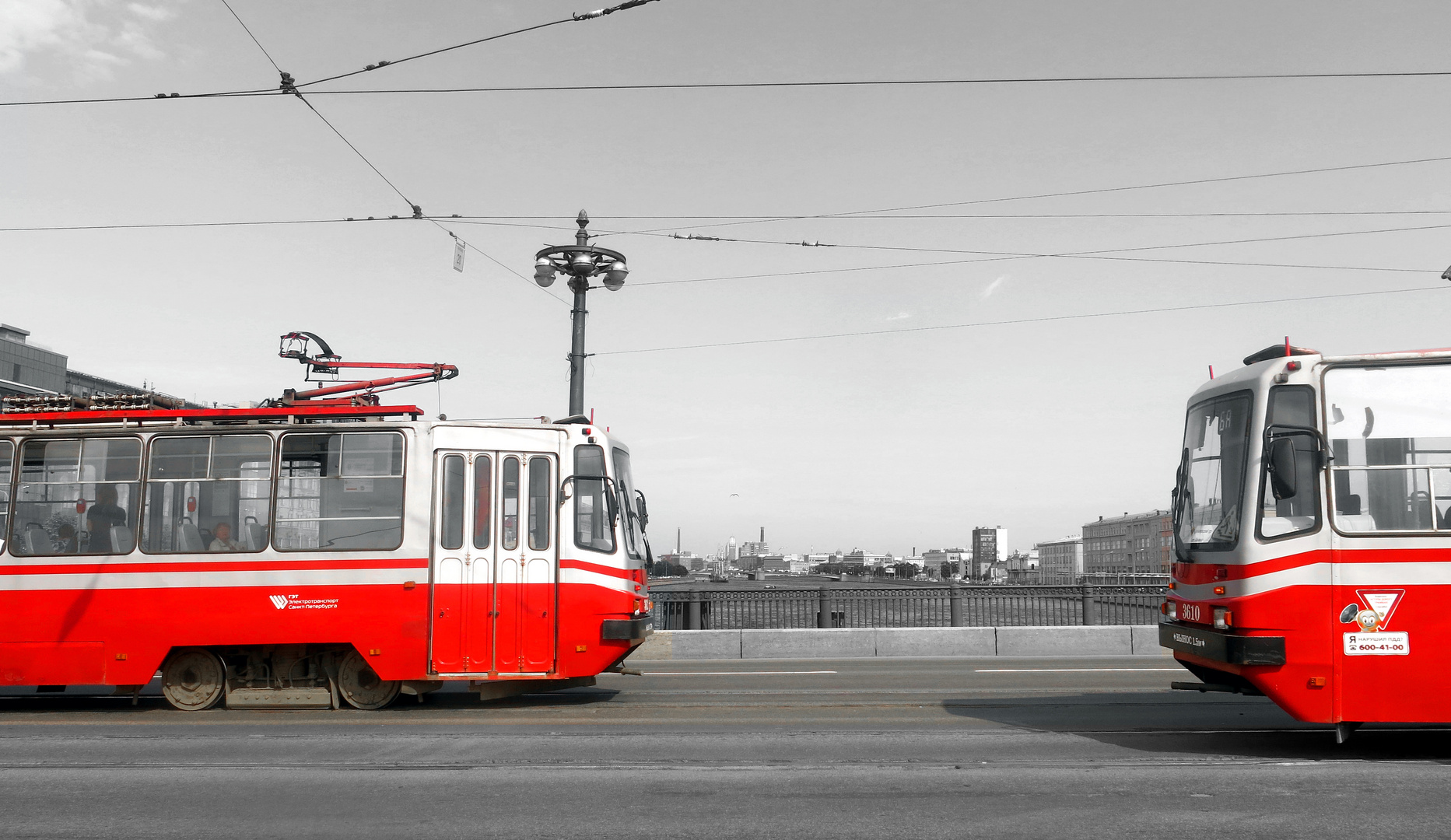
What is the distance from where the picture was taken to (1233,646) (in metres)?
8.18

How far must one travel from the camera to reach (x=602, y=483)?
38.1 feet

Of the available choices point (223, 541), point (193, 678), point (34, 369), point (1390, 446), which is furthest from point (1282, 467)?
point (34, 369)

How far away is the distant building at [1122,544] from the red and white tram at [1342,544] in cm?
12425

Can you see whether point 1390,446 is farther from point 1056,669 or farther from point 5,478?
point 5,478

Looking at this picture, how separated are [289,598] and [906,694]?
650 cm

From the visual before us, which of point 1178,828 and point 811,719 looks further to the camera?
point 811,719

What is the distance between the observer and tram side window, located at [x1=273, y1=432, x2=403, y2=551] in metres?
11.2

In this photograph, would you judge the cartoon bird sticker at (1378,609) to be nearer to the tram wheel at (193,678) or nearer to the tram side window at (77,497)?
the tram wheel at (193,678)

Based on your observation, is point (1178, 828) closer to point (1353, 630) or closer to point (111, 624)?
point (1353, 630)

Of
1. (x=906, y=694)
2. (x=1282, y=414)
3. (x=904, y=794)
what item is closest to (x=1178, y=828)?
(x=904, y=794)

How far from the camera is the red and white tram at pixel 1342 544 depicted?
8.00 m

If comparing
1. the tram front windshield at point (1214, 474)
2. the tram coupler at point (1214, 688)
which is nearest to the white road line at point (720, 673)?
the tram coupler at point (1214, 688)

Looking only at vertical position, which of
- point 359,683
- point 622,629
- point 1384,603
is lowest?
point 359,683

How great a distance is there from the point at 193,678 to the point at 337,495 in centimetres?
235
